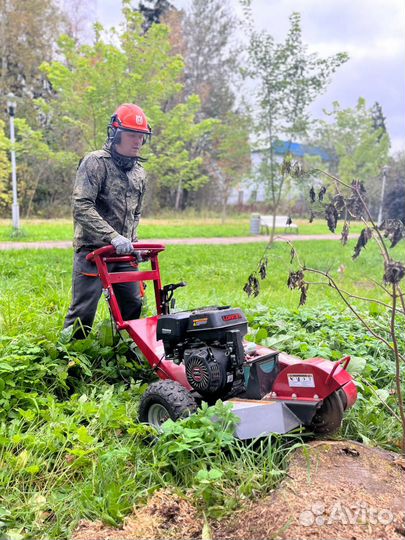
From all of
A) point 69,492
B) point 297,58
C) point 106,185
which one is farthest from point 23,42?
point 69,492

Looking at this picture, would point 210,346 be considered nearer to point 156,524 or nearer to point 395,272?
point 156,524

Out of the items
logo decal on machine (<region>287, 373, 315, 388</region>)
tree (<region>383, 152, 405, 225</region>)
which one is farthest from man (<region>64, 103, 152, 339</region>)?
tree (<region>383, 152, 405, 225</region>)

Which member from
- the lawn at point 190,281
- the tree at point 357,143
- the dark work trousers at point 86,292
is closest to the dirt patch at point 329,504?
the lawn at point 190,281

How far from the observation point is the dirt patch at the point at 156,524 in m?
2.10

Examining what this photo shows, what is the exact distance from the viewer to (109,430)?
2990 mm

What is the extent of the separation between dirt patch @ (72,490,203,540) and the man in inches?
70.6

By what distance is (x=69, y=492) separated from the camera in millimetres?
2533

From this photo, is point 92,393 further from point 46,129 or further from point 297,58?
point 46,129

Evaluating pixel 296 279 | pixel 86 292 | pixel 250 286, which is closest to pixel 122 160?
pixel 86 292

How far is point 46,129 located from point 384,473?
27026 millimetres

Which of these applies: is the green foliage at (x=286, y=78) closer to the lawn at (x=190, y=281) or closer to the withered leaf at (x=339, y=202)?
the lawn at (x=190, y=281)

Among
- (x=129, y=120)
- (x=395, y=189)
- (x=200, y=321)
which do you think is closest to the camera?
(x=200, y=321)

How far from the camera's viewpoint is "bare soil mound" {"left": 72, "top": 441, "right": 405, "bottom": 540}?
6.37ft

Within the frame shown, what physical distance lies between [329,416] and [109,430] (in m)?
1.26
